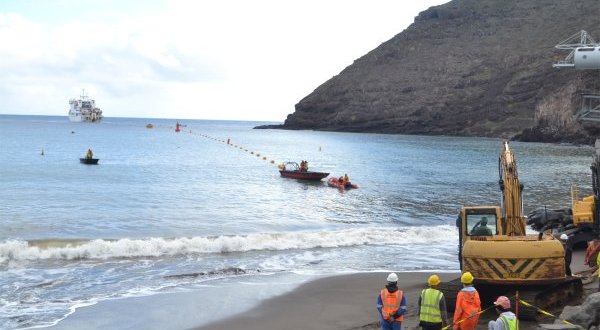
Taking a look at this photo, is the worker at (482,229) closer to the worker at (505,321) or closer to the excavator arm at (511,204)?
the excavator arm at (511,204)

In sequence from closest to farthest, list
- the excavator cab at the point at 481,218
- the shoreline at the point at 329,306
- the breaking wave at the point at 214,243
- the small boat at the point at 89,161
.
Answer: the shoreline at the point at 329,306, the excavator cab at the point at 481,218, the breaking wave at the point at 214,243, the small boat at the point at 89,161

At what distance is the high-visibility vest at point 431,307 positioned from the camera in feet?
34.7

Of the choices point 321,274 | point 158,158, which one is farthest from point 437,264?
point 158,158

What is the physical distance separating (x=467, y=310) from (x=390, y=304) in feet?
4.18

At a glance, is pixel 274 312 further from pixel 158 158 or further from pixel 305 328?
pixel 158 158

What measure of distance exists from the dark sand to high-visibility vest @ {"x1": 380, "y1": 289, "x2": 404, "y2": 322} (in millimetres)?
2454

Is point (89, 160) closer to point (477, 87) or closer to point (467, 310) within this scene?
point (467, 310)

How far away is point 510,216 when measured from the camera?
1541 centimetres

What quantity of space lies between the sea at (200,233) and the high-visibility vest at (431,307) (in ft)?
19.8

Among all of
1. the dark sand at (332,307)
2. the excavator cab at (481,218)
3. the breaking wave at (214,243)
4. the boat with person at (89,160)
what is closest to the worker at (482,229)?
the excavator cab at (481,218)

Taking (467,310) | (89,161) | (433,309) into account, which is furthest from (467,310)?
(89,161)

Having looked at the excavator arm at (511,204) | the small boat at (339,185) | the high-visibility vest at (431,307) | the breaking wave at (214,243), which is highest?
the excavator arm at (511,204)

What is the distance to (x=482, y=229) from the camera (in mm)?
15016

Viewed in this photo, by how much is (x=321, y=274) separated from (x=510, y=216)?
6.65m
